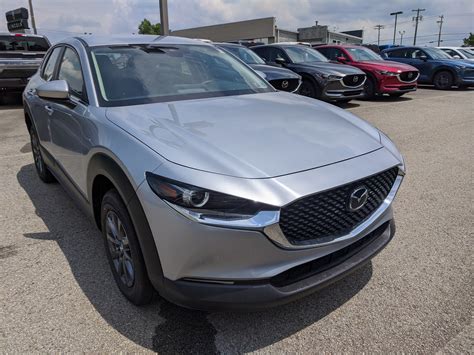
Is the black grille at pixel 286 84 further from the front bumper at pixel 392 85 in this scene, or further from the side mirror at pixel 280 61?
the front bumper at pixel 392 85

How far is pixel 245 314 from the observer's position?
94.7 inches

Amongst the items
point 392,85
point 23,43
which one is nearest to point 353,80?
point 392,85

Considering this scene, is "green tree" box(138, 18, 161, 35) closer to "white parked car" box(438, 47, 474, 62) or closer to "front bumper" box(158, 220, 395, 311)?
"white parked car" box(438, 47, 474, 62)

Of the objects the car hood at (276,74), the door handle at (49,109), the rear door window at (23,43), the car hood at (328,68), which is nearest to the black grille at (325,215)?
the door handle at (49,109)

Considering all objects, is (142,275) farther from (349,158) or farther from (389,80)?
(389,80)

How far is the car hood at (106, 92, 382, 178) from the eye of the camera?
2.02m

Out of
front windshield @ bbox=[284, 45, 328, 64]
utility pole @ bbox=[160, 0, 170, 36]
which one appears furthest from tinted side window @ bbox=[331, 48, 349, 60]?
utility pole @ bbox=[160, 0, 170, 36]

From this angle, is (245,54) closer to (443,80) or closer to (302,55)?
(302,55)

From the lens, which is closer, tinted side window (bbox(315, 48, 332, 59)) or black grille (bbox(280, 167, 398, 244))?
black grille (bbox(280, 167, 398, 244))

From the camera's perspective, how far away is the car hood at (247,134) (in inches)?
79.4

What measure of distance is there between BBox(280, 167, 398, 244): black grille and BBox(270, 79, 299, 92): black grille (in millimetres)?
6692

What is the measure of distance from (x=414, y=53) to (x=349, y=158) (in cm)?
1520

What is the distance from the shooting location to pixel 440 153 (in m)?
6.00

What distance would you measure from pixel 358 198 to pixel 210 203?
0.83 metres
